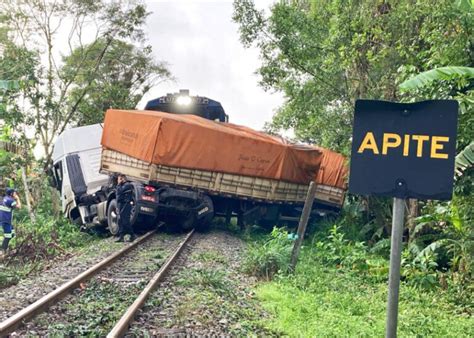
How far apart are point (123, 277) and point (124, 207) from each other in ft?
17.8

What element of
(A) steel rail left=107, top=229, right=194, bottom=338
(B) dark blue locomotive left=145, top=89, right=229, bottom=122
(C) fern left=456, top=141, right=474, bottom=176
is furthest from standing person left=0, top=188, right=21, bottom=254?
(C) fern left=456, top=141, right=474, bottom=176

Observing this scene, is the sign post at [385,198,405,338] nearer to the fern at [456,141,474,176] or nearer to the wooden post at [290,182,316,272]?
the fern at [456,141,474,176]

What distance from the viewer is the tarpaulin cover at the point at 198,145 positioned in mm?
13914

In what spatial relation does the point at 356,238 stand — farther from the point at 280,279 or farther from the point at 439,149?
the point at 439,149

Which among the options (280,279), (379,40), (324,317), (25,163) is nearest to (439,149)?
(324,317)

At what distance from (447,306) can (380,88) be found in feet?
Result: 22.5

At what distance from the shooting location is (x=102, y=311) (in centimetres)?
602

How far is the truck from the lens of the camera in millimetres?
14039

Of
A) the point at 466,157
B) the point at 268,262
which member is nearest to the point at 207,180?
the point at 268,262

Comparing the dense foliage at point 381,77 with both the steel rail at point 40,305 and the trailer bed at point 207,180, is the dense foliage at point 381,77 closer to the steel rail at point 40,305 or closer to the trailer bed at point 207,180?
the trailer bed at point 207,180

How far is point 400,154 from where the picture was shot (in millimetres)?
2875

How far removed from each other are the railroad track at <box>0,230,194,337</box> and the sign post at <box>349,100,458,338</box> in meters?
3.00

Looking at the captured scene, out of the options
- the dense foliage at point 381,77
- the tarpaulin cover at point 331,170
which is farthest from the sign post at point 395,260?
the tarpaulin cover at point 331,170

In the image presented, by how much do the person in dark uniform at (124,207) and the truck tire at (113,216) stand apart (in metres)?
0.36
